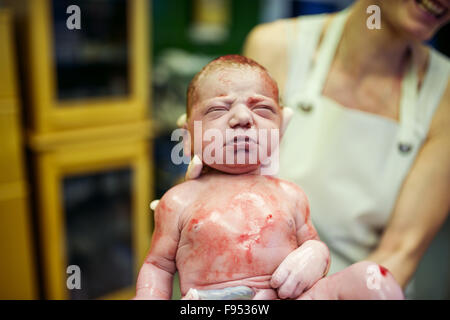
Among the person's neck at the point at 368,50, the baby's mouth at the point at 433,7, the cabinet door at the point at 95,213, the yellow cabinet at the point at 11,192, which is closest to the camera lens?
the baby's mouth at the point at 433,7

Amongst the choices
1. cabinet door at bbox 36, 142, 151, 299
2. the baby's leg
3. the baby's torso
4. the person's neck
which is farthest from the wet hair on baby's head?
cabinet door at bbox 36, 142, 151, 299

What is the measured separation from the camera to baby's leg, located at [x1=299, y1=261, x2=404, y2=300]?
462 millimetres

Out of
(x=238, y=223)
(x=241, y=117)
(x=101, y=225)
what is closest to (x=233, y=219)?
(x=238, y=223)

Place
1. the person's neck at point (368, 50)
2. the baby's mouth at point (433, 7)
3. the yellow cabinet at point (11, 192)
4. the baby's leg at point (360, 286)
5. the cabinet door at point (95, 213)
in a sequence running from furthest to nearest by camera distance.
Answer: the cabinet door at point (95, 213)
the yellow cabinet at point (11, 192)
the person's neck at point (368, 50)
the baby's mouth at point (433, 7)
the baby's leg at point (360, 286)

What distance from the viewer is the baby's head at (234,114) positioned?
0.52 m

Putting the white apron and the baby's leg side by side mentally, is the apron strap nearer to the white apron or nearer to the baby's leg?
the white apron

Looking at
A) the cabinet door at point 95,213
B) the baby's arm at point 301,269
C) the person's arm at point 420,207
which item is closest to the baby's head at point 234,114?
the baby's arm at point 301,269

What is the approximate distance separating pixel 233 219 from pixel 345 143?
0.45 m

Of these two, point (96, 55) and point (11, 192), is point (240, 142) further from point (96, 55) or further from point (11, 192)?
point (96, 55)

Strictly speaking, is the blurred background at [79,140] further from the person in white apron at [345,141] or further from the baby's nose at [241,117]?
the baby's nose at [241,117]

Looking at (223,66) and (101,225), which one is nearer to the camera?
(223,66)

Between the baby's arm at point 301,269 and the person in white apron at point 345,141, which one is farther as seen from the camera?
the person in white apron at point 345,141

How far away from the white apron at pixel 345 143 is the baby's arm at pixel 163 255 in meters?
0.35

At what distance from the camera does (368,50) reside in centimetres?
84
